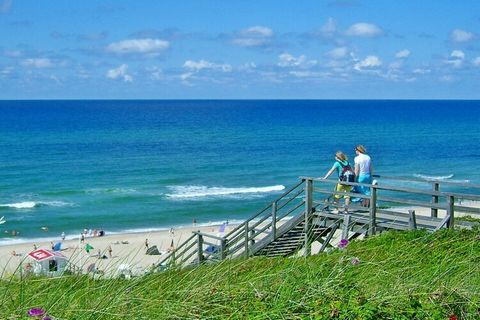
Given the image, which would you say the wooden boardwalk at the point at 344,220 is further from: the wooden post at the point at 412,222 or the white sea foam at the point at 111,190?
the white sea foam at the point at 111,190

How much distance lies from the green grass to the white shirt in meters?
8.69

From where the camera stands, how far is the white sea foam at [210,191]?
4894cm

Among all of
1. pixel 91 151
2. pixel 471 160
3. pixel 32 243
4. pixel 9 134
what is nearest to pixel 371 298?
pixel 32 243

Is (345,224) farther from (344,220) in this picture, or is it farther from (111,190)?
(111,190)

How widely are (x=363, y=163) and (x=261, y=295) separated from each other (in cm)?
997

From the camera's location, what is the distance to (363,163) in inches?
575

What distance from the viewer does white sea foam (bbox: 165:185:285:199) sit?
48.9m

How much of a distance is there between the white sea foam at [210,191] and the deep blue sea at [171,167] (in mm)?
76

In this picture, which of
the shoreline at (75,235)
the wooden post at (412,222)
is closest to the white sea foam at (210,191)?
the shoreline at (75,235)

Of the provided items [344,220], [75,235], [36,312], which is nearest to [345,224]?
[344,220]

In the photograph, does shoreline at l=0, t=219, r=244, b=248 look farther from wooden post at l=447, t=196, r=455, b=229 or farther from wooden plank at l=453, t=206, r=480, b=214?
wooden post at l=447, t=196, r=455, b=229

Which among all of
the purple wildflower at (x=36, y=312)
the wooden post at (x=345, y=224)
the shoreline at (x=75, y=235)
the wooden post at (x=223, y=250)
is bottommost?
the shoreline at (x=75, y=235)

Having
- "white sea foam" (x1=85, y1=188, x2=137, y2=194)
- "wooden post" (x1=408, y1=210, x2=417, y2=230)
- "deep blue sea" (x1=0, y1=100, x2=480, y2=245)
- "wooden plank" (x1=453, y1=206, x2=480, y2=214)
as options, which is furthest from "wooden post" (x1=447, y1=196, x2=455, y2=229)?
"white sea foam" (x1=85, y1=188, x2=137, y2=194)

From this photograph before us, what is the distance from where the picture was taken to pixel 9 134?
108312 millimetres
